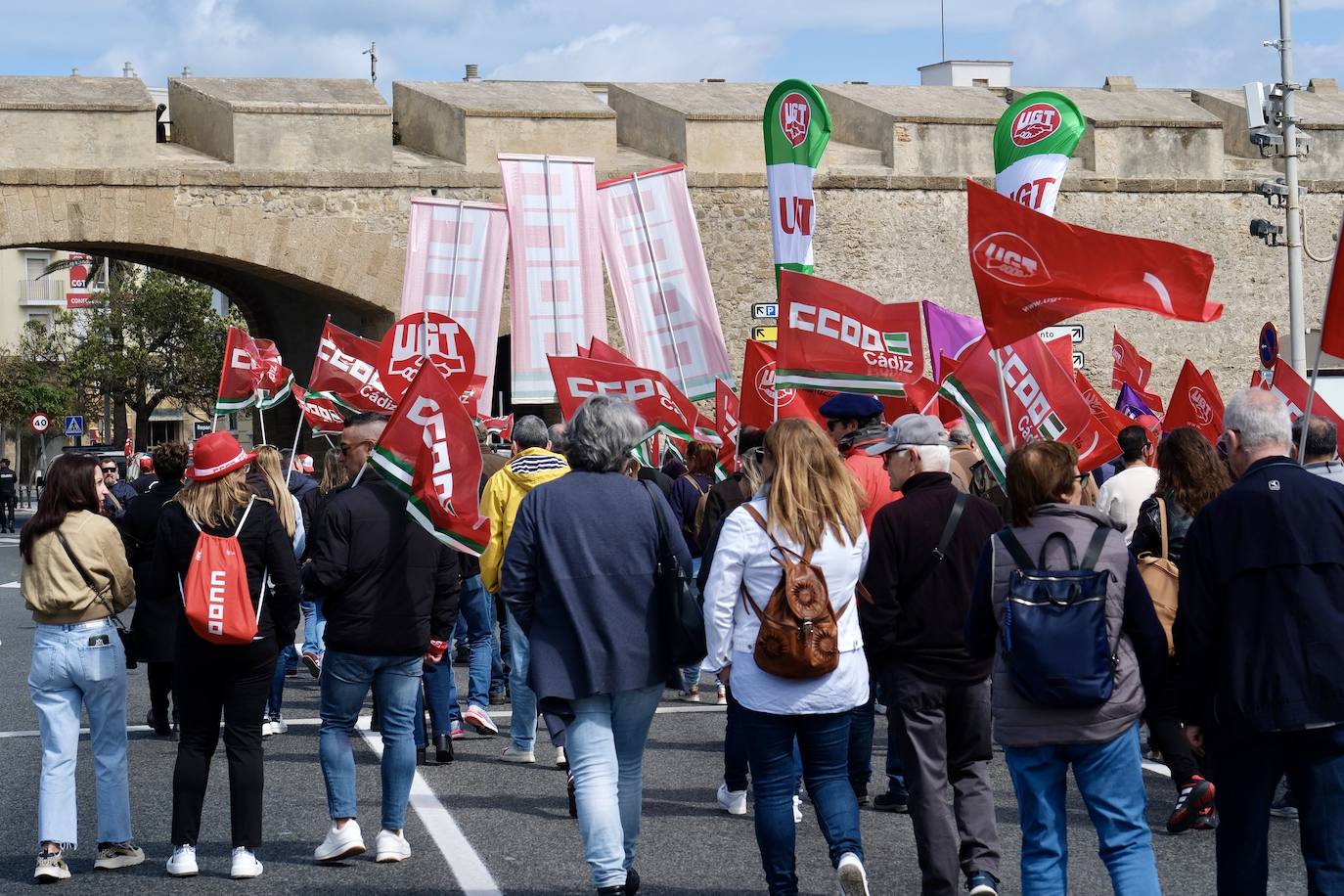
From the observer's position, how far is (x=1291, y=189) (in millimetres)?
23281

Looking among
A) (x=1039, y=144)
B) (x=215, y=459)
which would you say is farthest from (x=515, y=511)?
(x=1039, y=144)

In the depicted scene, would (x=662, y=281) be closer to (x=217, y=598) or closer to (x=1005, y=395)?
(x=1005, y=395)

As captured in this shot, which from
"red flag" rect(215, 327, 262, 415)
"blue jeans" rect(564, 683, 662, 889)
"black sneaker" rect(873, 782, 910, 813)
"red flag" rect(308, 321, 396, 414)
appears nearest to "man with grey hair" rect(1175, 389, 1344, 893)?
"blue jeans" rect(564, 683, 662, 889)

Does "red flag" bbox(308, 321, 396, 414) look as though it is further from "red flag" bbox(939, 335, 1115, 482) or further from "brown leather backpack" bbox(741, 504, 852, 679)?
"brown leather backpack" bbox(741, 504, 852, 679)

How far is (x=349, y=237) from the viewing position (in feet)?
77.7

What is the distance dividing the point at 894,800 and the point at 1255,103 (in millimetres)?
18803

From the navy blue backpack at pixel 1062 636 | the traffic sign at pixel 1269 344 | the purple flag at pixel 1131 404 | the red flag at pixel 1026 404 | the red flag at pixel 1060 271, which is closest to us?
the navy blue backpack at pixel 1062 636

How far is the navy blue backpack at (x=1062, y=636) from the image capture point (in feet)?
15.5

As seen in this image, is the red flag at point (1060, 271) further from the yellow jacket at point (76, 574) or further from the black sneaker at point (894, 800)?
the yellow jacket at point (76, 574)

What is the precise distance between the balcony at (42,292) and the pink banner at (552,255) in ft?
225

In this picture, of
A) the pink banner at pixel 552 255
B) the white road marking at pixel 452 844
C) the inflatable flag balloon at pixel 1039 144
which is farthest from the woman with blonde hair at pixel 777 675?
the pink banner at pixel 552 255

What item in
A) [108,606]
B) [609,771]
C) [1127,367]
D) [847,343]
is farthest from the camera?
[1127,367]

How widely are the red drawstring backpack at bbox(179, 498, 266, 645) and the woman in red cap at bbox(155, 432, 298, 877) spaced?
0.10 meters

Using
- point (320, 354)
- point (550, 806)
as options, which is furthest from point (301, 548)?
point (550, 806)
